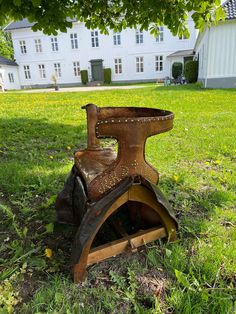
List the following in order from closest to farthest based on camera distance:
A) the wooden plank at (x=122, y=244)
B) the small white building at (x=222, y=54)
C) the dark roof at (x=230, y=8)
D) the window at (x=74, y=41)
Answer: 1. the wooden plank at (x=122, y=244)
2. the dark roof at (x=230, y=8)
3. the small white building at (x=222, y=54)
4. the window at (x=74, y=41)

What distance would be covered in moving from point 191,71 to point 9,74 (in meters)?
23.8

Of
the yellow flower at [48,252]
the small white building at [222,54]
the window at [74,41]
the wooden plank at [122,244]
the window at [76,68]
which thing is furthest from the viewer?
the window at [76,68]

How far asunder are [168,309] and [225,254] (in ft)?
1.87

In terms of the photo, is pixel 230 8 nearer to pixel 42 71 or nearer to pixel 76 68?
pixel 76 68

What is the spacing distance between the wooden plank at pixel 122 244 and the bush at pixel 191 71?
20.9 metres

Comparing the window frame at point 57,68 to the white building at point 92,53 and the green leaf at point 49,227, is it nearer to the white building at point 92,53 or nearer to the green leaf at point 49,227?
the white building at point 92,53

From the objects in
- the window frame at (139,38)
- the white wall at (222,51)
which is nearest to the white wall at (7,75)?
the window frame at (139,38)

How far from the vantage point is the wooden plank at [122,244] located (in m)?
1.48

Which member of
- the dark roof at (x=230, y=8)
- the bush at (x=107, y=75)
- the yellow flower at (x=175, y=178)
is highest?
the dark roof at (x=230, y=8)

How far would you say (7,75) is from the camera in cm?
3206

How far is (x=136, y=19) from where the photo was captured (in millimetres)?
3736

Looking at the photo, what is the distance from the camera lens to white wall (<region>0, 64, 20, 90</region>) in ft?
102

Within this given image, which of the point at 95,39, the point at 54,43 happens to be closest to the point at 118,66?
the point at 95,39

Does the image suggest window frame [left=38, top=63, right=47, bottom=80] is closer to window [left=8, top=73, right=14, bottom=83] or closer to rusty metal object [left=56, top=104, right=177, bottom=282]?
window [left=8, top=73, right=14, bottom=83]
